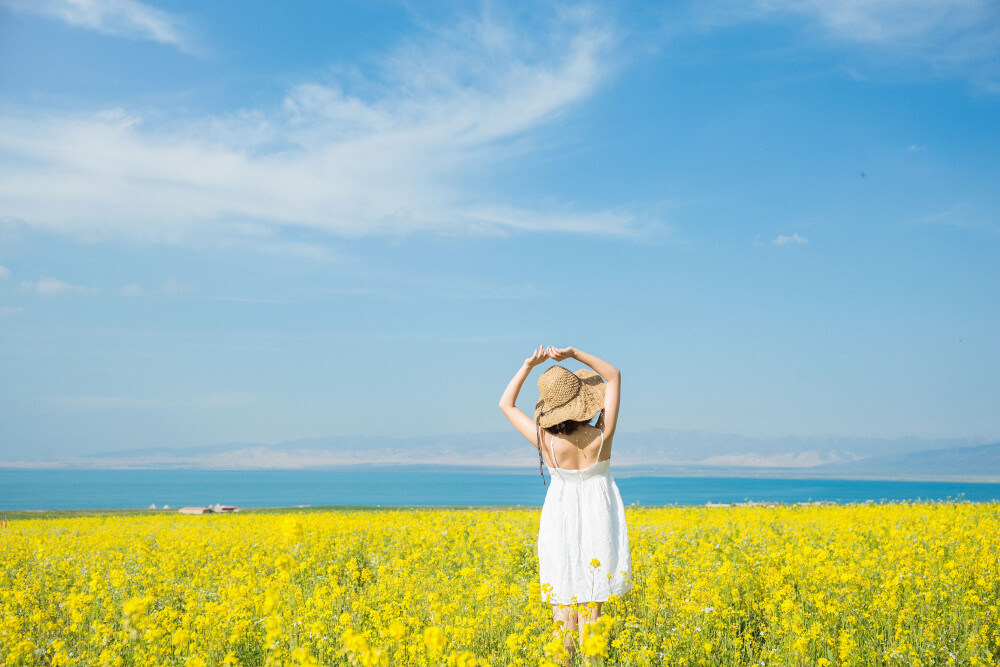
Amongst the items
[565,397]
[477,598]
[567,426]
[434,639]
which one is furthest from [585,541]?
[434,639]

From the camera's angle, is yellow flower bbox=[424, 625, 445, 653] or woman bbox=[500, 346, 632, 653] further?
woman bbox=[500, 346, 632, 653]

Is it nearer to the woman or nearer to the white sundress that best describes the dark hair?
the woman

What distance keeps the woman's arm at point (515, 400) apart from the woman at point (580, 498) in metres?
0.02

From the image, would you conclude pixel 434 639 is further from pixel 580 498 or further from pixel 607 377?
pixel 607 377

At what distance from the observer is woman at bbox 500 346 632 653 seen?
536 centimetres

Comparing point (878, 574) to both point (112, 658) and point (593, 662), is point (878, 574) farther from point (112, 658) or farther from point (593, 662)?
point (112, 658)

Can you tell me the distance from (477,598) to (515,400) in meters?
2.30

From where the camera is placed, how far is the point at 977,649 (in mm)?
5699

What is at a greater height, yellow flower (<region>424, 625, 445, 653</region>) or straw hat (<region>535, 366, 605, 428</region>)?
straw hat (<region>535, 366, 605, 428</region>)

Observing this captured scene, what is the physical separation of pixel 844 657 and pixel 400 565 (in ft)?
15.2

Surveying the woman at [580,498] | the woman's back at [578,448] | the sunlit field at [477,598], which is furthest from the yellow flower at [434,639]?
the woman's back at [578,448]

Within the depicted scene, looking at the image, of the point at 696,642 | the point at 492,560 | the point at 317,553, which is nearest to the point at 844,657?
the point at 696,642

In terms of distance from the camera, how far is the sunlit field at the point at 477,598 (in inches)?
211

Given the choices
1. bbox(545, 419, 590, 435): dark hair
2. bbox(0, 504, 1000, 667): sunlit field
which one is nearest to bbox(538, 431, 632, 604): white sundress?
bbox(545, 419, 590, 435): dark hair
